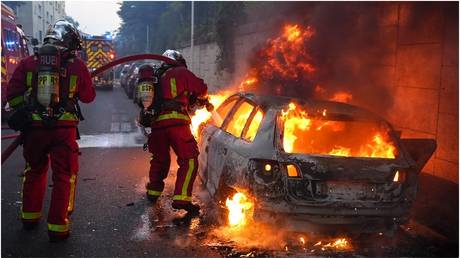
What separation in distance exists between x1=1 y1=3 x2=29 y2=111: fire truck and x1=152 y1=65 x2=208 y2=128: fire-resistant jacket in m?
7.90

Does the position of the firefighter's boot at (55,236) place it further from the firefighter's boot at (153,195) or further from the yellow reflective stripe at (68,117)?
the firefighter's boot at (153,195)

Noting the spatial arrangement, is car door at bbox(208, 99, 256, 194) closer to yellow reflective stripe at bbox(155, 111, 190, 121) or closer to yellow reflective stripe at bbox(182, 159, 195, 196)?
yellow reflective stripe at bbox(182, 159, 195, 196)

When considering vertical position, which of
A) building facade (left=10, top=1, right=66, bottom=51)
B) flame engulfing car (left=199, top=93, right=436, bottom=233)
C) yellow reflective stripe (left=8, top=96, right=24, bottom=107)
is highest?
building facade (left=10, top=1, right=66, bottom=51)

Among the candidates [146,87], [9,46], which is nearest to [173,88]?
[146,87]

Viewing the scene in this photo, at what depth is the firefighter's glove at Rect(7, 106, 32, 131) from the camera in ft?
14.0

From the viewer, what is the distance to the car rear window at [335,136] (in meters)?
4.60

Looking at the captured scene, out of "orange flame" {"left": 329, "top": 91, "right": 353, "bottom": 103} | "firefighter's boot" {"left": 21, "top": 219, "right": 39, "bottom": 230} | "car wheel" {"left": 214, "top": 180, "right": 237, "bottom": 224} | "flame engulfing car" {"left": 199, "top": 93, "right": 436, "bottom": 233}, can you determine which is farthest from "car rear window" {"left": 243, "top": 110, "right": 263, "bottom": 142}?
"orange flame" {"left": 329, "top": 91, "right": 353, "bottom": 103}

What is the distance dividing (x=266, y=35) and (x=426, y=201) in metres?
8.05

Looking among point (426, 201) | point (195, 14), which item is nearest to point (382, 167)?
point (426, 201)

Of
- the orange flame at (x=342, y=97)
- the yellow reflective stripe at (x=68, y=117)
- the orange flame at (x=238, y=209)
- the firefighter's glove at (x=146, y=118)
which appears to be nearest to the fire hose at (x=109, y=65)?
the yellow reflective stripe at (x=68, y=117)

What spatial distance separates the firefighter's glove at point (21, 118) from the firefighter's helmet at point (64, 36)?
740 millimetres

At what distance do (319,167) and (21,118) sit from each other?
275 centimetres

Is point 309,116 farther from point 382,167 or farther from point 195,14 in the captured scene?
point 195,14

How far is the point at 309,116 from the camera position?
4590 mm
